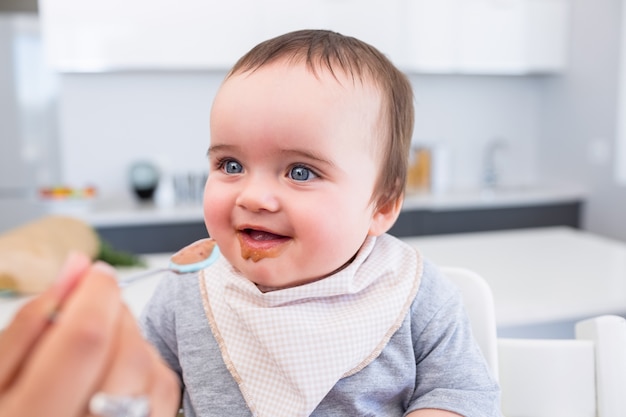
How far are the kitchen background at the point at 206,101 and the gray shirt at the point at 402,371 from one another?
236cm

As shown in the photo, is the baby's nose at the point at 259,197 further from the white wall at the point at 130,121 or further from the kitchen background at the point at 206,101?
the white wall at the point at 130,121

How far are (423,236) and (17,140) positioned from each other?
2014 millimetres

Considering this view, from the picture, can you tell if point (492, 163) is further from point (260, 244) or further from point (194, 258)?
point (260, 244)

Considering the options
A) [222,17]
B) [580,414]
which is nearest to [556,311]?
[580,414]

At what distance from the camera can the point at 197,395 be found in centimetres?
80

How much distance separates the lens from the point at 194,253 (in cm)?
88

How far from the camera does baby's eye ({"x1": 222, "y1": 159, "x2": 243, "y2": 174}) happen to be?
719 millimetres

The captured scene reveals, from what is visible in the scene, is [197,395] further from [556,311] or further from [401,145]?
[556,311]

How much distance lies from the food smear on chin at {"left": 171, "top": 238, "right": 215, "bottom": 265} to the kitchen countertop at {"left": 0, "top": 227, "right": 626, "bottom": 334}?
0.35 meters

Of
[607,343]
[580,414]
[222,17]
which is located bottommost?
[580,414]

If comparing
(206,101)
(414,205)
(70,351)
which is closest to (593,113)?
(414,205)

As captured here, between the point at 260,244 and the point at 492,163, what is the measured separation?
3198 mm

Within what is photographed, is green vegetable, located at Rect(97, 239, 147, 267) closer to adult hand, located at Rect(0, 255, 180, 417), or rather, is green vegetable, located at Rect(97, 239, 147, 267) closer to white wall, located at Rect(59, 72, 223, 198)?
adult hand, located at Rect(0, 255, 180, 417)

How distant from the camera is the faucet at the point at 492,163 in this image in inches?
144
